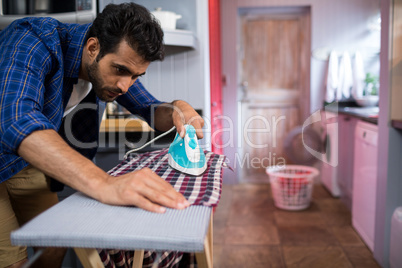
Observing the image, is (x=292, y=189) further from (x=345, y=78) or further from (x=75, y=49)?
(x=75, y=49)

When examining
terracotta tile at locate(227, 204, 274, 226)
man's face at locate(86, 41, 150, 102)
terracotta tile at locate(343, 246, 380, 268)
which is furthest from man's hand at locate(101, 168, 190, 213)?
terracotta tile at locate(227, 204, 274, 226)

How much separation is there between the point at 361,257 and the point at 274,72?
2.36 metres

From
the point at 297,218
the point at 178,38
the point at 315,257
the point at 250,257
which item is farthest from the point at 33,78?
the point at 297,218

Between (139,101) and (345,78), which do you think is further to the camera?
(345,78)

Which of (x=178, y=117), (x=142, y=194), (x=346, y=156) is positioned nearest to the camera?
(x=142, y=194)

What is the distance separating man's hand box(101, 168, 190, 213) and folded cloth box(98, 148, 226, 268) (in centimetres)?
5

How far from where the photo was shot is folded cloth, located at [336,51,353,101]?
3701 mm

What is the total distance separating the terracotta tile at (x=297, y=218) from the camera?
285 cm

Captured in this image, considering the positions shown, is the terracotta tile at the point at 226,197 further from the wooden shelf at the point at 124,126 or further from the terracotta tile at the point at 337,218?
the wooden shelf at the point at 124,126

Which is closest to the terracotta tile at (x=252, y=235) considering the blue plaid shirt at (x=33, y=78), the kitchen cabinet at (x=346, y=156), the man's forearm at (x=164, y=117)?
the kitchen cabinet at (x=346, y=156)

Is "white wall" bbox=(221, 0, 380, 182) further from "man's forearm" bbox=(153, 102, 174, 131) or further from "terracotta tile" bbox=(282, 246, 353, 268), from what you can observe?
"man's forearm" bbox=(153, 102, 174, 131)

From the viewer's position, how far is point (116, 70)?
4.09ft

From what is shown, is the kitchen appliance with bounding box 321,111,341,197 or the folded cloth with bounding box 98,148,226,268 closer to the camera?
the folded cloth with bounding box 98,148,226,268

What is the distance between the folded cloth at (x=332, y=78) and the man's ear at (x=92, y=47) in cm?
297
